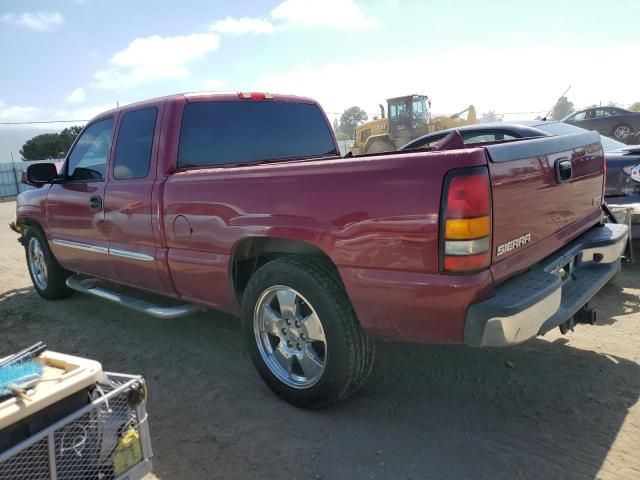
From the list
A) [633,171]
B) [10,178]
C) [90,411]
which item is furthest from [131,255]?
[10,178]

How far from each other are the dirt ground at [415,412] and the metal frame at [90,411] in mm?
466

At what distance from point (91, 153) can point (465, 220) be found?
376 cm

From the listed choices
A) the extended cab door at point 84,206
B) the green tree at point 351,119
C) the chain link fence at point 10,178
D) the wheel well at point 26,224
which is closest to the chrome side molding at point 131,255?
the extended cab door at point 84,206

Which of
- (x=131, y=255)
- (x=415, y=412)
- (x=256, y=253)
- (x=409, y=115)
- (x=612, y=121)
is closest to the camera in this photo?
(x=415, y=412)

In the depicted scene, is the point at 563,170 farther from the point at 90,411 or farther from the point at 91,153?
the point at 91,153

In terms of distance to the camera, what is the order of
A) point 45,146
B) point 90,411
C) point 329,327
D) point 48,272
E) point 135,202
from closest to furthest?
point 90,411, point 329,327, point 135,202, point 48,272, point 45,146

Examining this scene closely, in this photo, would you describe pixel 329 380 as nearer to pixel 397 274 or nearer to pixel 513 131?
pixel 397 274

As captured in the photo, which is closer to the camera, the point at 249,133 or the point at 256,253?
the point at 256,253

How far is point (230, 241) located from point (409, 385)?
58.9 inches

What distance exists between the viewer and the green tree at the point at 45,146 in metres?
32.0

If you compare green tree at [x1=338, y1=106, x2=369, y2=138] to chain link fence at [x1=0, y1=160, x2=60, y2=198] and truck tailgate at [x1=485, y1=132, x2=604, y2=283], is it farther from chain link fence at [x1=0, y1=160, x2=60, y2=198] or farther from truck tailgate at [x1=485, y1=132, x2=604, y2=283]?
truck tailgate at [x1=485, y1=132, x2=604, y2=283]

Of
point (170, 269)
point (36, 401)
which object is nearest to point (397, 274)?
point (36, 401)

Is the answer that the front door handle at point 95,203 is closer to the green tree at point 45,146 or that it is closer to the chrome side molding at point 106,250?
the chrome side molding at point 106,250

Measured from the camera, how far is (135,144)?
4.01 m
